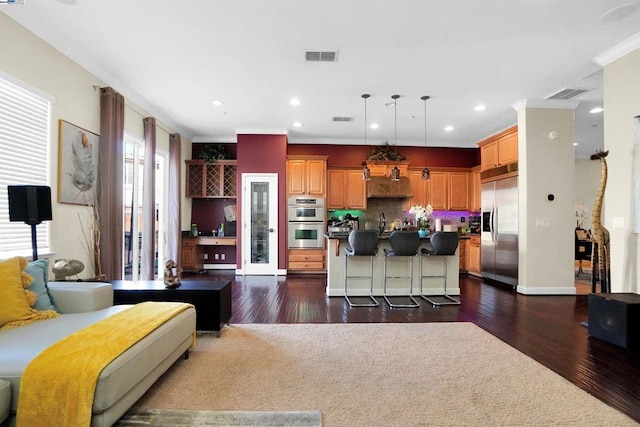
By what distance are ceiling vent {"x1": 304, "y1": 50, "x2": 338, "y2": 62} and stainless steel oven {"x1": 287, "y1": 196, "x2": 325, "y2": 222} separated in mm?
3645

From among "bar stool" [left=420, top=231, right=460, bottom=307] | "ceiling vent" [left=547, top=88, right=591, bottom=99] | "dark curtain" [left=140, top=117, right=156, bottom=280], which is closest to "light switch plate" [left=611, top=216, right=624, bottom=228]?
"bar stool" [left=420, top=231, right=460, bottom=307]

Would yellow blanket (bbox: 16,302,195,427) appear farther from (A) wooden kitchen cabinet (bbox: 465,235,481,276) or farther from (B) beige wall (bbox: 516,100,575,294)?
(A) wooden kitchen cabinet (bbox: 465,235,481,276)

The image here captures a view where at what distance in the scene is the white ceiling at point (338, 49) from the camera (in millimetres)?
2963

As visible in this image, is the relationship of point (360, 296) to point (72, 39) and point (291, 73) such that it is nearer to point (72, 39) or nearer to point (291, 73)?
point (291, 73)

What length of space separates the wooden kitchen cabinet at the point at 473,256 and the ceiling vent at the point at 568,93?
306 cm

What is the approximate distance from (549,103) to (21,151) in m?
6.97

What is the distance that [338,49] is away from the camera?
3.65 m

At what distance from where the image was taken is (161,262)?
6.36 metres

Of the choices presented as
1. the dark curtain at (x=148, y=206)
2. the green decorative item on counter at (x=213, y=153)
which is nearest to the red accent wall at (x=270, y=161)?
the green decorative item on counter at (x=213, y=153)

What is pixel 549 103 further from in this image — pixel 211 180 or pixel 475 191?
pixel 211 180

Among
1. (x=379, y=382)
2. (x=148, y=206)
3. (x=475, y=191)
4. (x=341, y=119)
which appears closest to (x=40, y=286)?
(x=379, y=382)

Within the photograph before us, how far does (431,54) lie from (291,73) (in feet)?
5.78

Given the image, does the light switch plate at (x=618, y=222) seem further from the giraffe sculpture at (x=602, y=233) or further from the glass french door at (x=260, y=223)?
the glass french door at (x=260, y=223)

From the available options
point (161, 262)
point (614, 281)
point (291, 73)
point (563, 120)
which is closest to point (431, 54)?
point (291, 73)
